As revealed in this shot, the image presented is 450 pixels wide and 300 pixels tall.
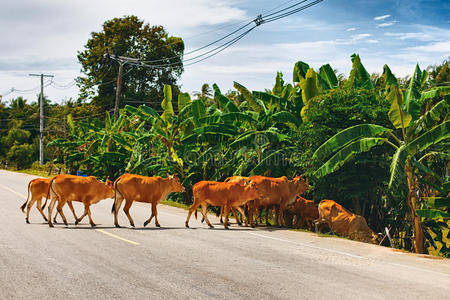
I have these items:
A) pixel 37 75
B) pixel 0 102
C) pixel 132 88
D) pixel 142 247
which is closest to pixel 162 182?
pixel 142 247

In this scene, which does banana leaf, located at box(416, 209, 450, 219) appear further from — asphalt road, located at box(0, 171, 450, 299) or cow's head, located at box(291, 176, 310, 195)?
cow's head, located at box(291, 176, 310, 195)

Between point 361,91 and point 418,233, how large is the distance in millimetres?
5009

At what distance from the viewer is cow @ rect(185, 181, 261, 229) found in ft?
44.4

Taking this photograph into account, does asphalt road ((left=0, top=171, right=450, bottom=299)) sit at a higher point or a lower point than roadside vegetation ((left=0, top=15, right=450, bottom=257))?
lower

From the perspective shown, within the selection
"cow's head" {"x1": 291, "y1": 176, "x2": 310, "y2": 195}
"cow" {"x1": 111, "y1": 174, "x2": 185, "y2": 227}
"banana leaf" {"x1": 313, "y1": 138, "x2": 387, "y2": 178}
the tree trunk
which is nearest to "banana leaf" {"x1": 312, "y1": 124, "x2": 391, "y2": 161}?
"banana leaf" {"x1": 313, "y1": 138, "x2": 387, "y2": 178}

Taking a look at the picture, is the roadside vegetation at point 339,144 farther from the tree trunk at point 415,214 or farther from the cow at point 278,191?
the cow at point 278,191

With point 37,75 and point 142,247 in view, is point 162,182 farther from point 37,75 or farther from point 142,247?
point 37,75

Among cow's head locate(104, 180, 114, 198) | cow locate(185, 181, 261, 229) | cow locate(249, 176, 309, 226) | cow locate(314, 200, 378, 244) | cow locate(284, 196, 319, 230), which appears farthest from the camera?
cow locate(284, 196, 319, 230)

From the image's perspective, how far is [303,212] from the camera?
51.2 feet

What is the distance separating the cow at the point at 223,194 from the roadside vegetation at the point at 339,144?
216 centimetres

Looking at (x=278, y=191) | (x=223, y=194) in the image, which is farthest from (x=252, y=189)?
(x=278, y=191)

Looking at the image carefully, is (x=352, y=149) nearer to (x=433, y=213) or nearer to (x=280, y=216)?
(x=433, y=213)

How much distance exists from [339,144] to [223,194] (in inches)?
142

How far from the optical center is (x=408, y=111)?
13133 millimetres
